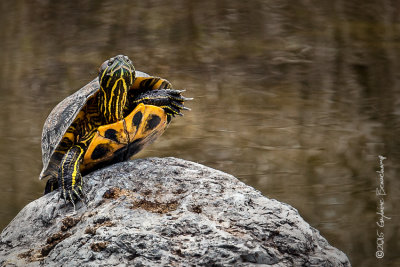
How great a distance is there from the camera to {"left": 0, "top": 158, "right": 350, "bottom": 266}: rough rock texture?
1.20 m

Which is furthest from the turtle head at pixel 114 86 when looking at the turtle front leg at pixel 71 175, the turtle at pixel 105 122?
the turtle front leg at pixel 71 175

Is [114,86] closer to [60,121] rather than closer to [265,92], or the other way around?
[60,121]

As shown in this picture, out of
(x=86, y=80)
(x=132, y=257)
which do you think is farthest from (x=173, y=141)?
(x=132, y=257)

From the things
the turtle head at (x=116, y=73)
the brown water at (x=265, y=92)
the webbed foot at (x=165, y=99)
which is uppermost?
the turtle head at (x=116, y=73)

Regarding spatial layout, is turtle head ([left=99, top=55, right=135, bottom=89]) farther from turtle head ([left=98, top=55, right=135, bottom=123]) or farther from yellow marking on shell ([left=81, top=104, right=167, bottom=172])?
yellow marking on shell ([left=81, top=104, right=167, bottom=172])

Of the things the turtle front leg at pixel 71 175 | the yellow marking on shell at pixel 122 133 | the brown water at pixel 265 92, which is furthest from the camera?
the brown water at pixel 265 92

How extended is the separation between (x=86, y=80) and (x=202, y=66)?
2.62 feet

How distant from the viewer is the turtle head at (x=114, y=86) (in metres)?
1.66

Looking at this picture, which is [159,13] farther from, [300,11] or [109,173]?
[109,173]

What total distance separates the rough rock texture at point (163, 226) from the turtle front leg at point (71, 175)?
0.12 feet

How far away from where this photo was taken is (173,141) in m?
2.98

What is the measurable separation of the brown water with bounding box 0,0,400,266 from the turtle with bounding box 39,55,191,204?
1.19 meters

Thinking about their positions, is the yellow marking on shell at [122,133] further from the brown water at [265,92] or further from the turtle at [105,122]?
the brown water at [265,92]

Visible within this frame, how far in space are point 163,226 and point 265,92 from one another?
1890mm
